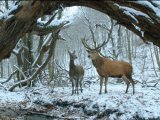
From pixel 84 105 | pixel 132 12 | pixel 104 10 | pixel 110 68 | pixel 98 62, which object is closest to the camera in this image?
pixel 132 12

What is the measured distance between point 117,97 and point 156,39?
25.9 feet

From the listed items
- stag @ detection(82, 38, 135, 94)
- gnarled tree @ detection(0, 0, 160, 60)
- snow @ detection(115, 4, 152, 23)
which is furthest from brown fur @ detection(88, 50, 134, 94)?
snow @ detection(115, 4, 152, 23)

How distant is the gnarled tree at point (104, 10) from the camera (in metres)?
6.52

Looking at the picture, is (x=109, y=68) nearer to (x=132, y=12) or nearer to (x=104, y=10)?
(x=104, y=10)

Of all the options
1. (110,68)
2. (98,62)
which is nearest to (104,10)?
(110,68)

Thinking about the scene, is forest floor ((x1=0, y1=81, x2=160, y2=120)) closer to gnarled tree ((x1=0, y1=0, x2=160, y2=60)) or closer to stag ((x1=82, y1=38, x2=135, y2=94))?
stag ((x1=82, y1=38, x2=135, y2=94))

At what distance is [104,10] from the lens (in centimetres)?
717

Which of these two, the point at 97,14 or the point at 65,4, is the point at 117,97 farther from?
the point at 97,14

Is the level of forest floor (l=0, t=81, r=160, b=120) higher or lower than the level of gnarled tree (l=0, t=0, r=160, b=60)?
lower

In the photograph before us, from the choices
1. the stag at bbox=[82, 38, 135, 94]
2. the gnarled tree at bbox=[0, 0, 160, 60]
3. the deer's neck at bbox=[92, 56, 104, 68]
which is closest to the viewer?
the gnarled tree at bbox=[0, 0, 160, 60]

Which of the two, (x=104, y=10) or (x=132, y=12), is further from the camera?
(x=104, y=10)

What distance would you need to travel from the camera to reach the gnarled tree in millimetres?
6523

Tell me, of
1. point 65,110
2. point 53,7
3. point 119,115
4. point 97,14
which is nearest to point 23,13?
point 53,7

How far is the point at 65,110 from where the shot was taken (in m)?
14.6
